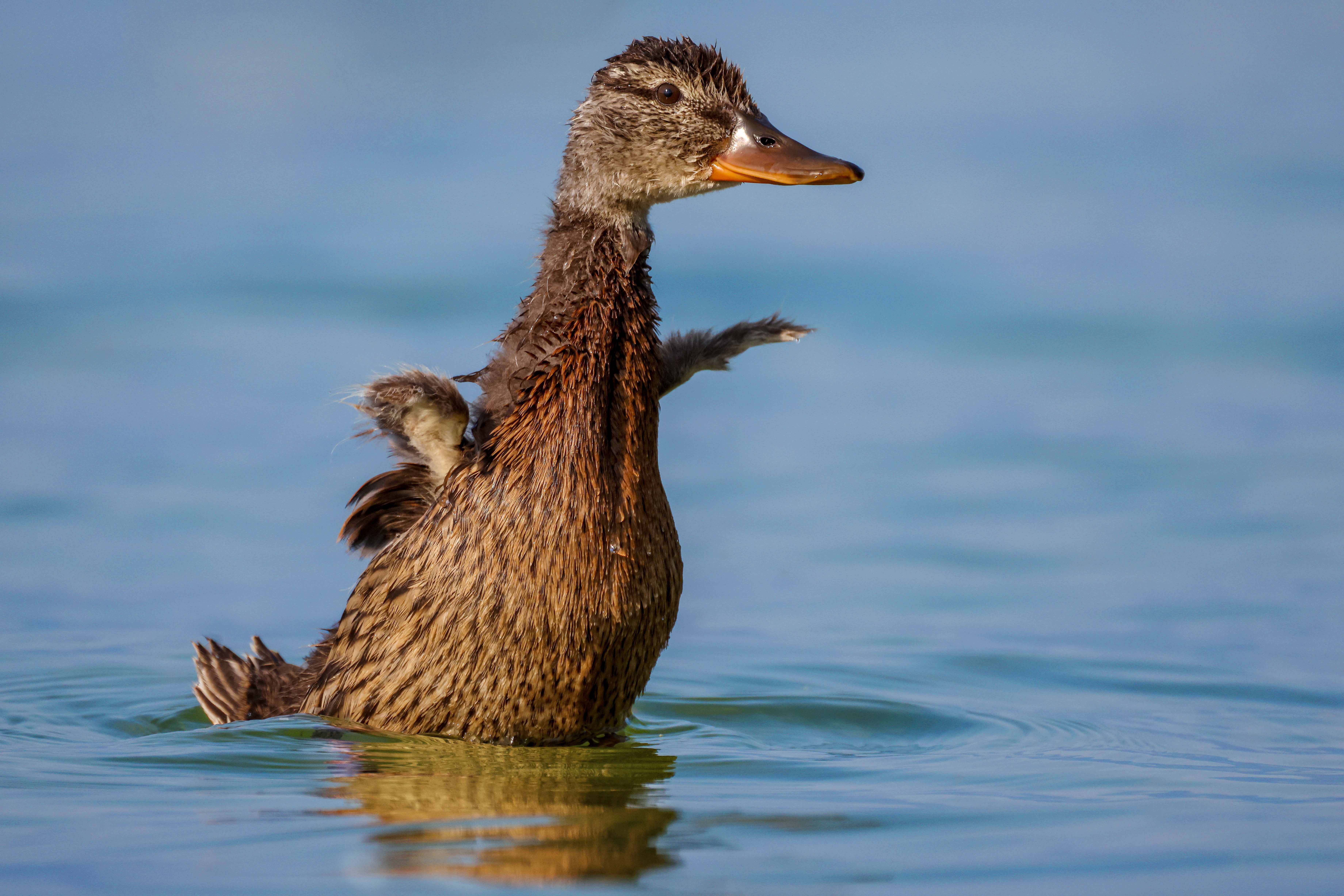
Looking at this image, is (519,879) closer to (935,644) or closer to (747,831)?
(747,831)

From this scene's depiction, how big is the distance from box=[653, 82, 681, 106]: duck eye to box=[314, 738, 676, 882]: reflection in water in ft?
7.92

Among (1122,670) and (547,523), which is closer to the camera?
(547,523)

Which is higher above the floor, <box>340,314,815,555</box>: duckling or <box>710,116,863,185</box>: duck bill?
<box>710,116,863,185</box>: duck bill

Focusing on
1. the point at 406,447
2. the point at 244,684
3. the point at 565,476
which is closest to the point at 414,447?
the point at 406,447

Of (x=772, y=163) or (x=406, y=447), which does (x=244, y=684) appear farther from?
(x=772, y=163)

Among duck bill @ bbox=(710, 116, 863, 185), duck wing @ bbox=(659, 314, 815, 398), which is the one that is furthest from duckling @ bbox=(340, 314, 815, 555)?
duck bill @ bbox=(710, 116, 863, 185)

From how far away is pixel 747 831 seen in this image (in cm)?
449

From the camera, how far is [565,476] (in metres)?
5.52

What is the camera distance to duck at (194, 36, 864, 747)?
5.50 metres

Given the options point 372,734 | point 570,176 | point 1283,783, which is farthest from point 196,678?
point 1283,783

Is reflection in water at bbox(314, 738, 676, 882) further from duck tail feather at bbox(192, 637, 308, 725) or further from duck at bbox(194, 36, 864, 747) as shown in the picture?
duck tail feather at bbox(192, 637, 308, 725)

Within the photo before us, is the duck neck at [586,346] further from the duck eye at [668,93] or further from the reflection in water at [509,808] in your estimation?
the reflection in water at [509,808]

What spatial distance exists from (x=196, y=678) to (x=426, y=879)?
415 cm

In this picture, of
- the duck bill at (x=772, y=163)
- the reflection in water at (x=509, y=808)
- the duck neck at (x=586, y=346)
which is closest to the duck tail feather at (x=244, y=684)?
the reflection in water at (x=509, y=808)
